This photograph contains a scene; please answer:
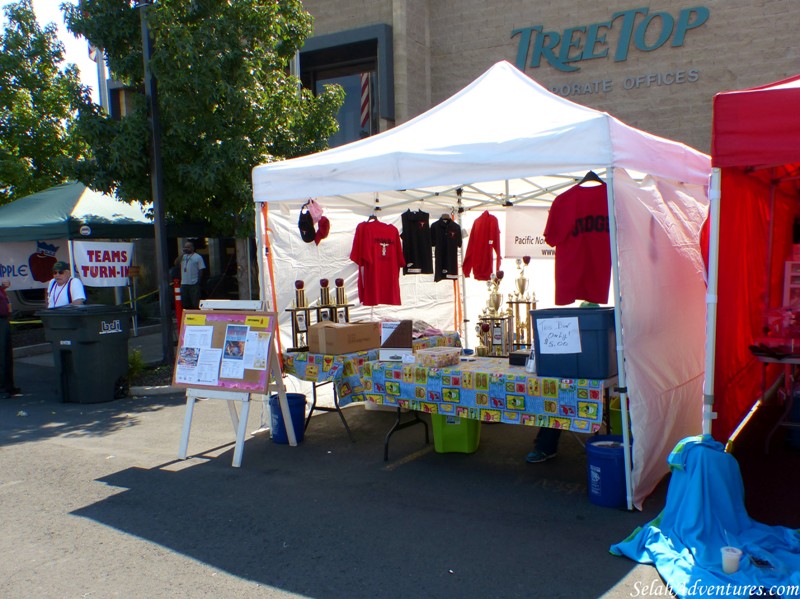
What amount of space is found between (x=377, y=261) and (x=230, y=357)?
221 cm

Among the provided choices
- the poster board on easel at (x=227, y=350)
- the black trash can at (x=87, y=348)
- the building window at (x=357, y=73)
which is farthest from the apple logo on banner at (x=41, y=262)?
the poster board on easel at (x=227, y=350)

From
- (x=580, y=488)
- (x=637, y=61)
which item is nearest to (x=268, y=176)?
(x=580, y=488)

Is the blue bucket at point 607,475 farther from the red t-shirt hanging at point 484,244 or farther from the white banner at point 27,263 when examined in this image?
the white banner at point 27,263

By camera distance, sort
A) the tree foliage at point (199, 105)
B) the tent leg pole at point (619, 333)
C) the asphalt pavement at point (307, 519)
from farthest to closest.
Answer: the tree foliage at point (199, 105)
the tent leg pole at point (619, 333)
the asphalt pavement at point (307, 519)

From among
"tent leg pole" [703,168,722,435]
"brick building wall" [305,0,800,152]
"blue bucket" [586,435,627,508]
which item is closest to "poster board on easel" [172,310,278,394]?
"blue bucket" [586,435,627,508]

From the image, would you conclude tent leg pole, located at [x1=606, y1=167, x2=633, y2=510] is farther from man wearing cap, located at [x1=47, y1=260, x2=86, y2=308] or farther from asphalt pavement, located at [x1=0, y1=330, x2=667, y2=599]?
man wearing cap, located at [x1=47, y1=260, x2=86, y2=308]

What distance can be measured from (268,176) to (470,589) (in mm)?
3895

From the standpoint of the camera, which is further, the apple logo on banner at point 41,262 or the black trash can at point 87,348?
the apple logo on banner at point 41,262

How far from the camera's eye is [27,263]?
513 inches

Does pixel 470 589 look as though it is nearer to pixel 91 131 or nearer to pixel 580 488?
pixel 580 488

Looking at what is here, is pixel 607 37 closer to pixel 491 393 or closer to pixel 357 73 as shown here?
pixel 357 73

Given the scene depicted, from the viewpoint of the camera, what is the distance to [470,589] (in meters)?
3.51

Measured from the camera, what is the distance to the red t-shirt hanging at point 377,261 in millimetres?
7297

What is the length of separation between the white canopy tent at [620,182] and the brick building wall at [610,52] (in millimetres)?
5894
